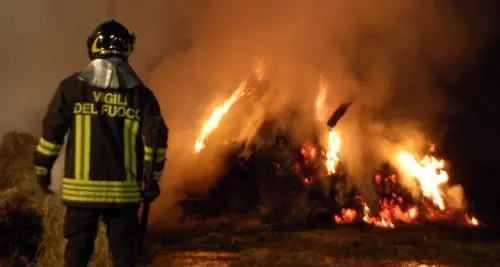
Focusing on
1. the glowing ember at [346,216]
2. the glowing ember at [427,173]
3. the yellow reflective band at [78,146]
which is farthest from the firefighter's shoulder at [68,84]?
the glowing ember at [427,173]

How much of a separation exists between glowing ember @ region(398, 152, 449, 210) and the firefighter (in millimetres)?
7042

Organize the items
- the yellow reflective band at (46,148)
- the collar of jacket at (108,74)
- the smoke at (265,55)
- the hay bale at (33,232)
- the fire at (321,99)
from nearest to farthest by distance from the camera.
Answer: the yellow reflective band at (46,148) < the collar of jacket at (108,74) < the hay bale at (33,232) < the smoke at (265,55) < the fire at (321,99)

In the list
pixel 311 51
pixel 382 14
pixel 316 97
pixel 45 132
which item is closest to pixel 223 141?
pixel 316 97

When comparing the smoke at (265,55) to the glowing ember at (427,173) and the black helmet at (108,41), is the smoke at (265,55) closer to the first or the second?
the glowing ember at (427,173)

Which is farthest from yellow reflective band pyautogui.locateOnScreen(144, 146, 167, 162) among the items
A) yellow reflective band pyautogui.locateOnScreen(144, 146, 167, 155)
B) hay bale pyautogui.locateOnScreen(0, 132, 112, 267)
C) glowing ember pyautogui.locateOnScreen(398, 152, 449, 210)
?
glowing ember pyautogui.locateOnScreen(398, 152, 449, 210)

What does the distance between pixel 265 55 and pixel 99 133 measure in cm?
740

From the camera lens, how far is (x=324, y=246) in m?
7.23

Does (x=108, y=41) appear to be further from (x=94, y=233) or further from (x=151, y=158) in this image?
(x=94, y=233)

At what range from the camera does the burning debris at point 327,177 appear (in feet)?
30.9

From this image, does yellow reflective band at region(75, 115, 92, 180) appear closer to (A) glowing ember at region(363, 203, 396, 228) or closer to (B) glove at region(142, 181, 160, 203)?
(B) glove at region(142, 181, 160, 203)

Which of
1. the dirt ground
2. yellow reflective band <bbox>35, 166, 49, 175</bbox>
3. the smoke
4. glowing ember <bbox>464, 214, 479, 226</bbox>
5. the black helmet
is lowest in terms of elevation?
the dirt ground

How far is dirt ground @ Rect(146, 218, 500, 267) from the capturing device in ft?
20.8

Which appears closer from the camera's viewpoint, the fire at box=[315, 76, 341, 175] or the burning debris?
the burning debris

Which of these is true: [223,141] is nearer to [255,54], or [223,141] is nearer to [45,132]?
[255,54]
